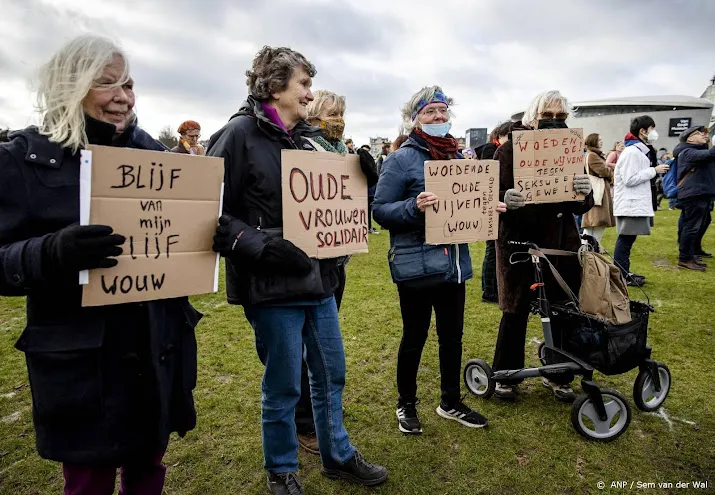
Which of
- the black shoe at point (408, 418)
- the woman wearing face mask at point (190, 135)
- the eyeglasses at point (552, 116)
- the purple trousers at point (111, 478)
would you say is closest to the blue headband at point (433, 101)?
the eyeglasses at point (552, 116)

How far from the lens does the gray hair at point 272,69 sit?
2139mm

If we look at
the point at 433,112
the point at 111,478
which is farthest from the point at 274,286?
the point at 433,112

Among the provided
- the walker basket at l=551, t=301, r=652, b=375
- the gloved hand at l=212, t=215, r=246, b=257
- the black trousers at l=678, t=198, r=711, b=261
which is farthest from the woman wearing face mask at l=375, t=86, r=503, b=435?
the black trousers at l=678, t=198, r=711, b=261

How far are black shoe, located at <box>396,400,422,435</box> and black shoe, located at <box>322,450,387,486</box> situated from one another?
47 cm

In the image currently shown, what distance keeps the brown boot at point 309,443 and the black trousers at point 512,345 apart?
146 cm

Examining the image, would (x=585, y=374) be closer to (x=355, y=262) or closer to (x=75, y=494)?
(x=75, y=494)

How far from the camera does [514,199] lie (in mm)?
3045

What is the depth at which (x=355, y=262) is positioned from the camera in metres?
8.58

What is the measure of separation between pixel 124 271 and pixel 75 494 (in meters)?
0.83

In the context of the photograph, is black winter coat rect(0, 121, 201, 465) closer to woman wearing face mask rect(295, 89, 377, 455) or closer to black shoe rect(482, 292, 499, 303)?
woman wearing face mask rect(295, 89, 377, 455)

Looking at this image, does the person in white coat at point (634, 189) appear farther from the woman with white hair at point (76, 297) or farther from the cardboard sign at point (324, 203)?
the woman with white hair at point (76, 297)

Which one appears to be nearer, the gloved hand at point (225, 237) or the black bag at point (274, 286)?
the gloved hand at point (225, 237)

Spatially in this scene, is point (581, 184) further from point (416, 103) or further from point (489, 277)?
point (489, 277)

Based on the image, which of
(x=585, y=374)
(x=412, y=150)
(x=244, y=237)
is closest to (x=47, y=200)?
(x=244, y=237)
